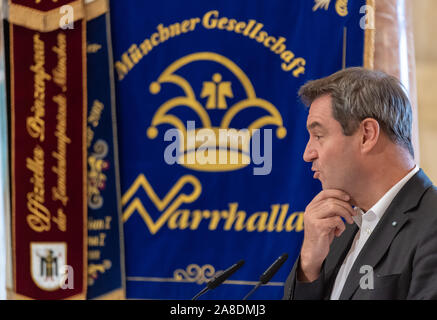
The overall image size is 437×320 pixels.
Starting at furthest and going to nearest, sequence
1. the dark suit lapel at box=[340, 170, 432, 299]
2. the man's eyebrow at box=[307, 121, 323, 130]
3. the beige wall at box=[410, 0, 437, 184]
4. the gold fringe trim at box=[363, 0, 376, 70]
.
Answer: the beige wall at box=[410, 0, 437, 184] → the gold fringe trim at box=[363, 0, 376, 70] → the man's eyebrow at box=[307, 121, 323, 130] → the dark suit lapel at box=[340, 170, 432, 299]

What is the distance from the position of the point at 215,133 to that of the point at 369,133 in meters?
1.07

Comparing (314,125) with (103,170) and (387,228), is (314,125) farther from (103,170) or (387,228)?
(103,170)

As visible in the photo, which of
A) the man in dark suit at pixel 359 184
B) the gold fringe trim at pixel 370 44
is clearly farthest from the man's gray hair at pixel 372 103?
the gold fringe trim at pixel 370 44

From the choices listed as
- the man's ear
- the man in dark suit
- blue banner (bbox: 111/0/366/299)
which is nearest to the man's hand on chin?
the man in dark suit

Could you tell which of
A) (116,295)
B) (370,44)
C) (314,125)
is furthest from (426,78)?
(116,295)

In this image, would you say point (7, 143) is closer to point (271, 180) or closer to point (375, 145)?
point (271, 180)

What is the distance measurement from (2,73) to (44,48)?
20cm

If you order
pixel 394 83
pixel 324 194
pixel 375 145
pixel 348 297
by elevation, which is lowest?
pixel 348 297

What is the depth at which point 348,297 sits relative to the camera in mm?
1330

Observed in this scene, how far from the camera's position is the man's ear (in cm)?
141

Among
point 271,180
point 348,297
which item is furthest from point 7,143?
point 348,297

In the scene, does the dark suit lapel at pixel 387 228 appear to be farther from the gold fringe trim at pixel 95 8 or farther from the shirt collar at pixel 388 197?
the gold fringe trim at pixel 95 8

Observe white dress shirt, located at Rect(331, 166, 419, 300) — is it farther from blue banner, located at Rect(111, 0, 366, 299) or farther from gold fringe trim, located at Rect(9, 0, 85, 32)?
gold fringe trim, located at Rect(9, 0, 85, 32)
